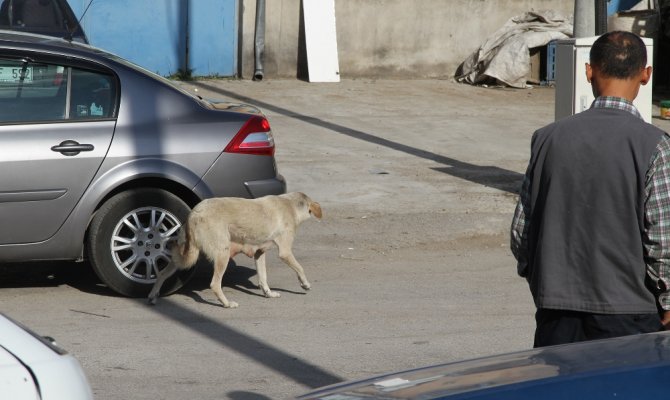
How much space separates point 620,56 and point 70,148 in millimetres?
4548

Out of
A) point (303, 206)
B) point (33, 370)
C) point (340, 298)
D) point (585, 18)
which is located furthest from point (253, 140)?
point (585, 18)

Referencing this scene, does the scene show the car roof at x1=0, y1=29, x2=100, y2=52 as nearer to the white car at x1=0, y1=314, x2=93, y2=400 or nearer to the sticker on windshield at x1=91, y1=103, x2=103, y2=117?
the sticker on windshield at x1=91, y1=103, x2=103, y2=117

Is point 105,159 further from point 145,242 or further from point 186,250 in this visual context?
point 186,250

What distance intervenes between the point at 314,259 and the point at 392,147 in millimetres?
5274

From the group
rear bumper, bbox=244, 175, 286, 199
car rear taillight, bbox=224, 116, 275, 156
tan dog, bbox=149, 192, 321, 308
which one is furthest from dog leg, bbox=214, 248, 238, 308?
car rear taillight, bbox=224, 116, 275, 156

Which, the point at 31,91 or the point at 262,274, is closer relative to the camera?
the point at 31,91

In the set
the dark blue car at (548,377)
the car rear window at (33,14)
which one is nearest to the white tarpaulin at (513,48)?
the car rear window at (33,14)

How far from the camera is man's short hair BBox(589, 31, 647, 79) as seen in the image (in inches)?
157

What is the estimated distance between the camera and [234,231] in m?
7.55

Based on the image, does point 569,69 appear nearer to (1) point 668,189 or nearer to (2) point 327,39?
(1) point 668,189

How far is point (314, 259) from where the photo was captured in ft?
30.4

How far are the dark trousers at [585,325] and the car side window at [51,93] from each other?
176 inches

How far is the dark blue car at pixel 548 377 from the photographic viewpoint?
9.41 ft

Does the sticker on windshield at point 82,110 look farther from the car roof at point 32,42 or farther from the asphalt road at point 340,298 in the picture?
the asphalt road at point 340,298
